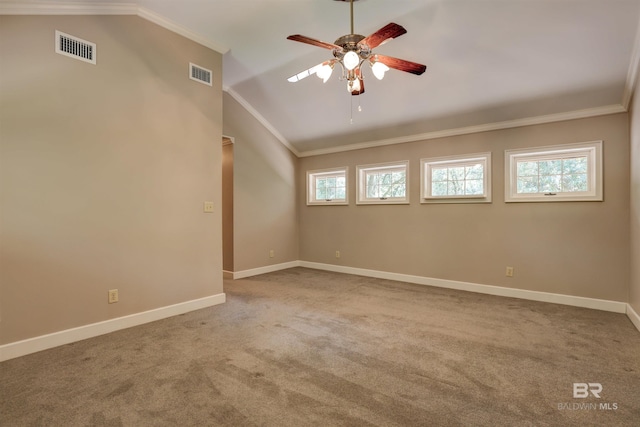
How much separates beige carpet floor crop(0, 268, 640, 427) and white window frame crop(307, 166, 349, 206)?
2612mm

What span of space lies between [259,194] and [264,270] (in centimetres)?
136

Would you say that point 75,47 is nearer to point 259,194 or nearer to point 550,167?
point 259,194

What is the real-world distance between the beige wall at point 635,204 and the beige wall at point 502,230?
0.21 metres

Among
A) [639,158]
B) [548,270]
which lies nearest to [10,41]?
[639,158]

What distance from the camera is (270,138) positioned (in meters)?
5.61

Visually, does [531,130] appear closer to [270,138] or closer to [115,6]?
[270,138]

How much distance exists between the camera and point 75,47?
2623 millimetres

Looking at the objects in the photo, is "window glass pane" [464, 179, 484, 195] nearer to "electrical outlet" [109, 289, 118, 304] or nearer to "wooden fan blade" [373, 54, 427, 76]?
"wooden fan blade" [373, 54, 427, 76]

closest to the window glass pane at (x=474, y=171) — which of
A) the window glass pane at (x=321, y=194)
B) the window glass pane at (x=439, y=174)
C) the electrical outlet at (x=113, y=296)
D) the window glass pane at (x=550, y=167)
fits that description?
the window glass pane at (x=439, y=174)

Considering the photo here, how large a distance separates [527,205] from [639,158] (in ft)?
3.90

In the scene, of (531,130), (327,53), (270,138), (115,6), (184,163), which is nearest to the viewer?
(115,6)

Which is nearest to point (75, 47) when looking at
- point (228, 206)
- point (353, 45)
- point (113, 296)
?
point (113, 296)

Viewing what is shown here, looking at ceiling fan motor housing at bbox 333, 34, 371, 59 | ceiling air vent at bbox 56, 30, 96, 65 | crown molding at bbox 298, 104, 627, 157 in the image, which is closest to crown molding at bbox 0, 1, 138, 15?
ceiling air vent at bbox 56, 30, 96, 65

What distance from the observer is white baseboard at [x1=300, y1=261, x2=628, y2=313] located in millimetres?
3456
